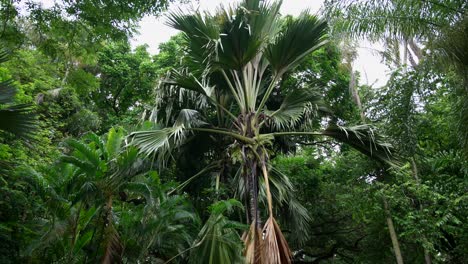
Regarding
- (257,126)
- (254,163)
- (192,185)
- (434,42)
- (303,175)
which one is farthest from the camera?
(303,175)

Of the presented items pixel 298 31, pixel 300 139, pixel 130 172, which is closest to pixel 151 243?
pixel 130 172

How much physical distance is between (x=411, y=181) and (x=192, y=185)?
403 cm

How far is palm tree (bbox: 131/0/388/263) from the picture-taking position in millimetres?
6078

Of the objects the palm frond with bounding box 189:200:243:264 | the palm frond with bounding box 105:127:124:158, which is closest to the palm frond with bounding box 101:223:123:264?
the palm frond with bounding box 189:200:243:264

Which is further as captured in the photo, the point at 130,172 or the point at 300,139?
the point at 300,139

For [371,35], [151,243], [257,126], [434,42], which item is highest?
[371,35]

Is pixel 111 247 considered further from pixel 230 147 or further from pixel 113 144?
pixel 230 147

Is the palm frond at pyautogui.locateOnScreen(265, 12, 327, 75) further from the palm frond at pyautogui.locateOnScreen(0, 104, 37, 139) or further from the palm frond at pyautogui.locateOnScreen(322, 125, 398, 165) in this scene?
the palm frond at pyautogui.locateOnScreen(0, 104, 37, 139)

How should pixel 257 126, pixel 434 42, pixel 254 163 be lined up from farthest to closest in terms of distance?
pixel 257 126
pixel 254 163
pixel 434 42

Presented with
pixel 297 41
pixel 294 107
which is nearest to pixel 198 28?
pixel 297 41

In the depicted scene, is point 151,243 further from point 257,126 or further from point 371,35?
point 371,35

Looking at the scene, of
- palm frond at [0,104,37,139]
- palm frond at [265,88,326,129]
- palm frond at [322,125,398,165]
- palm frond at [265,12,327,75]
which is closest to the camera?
palm frond at [0,104,37,139]

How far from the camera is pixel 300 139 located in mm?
9930

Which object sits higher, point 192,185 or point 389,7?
point 389,7
